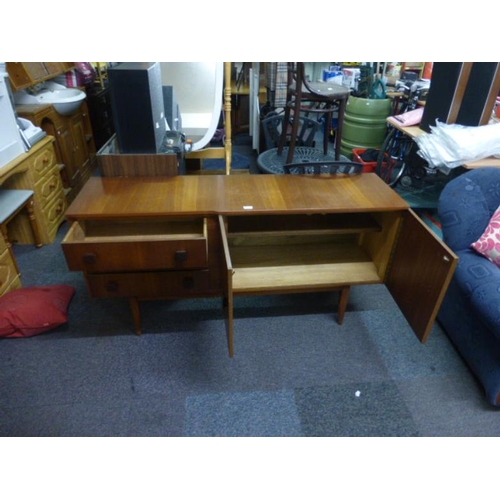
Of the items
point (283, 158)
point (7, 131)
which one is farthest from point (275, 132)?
point (7, 131)

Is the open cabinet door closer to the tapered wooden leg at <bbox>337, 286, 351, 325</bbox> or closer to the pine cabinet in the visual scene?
the tapered wooden leg at <bbox>337, 286, 351, 325</bbox>

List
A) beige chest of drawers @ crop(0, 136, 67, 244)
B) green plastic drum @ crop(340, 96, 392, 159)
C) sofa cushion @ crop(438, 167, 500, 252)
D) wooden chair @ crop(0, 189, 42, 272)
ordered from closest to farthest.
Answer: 1. sofa cushion @ crop(438, 167, 500, 252)
2. wooden chair @ crop(0, 189, 42, 272)
3. beige chest of drawers @ crop(0, 136, 67, 244)
4. green plastic drum @ crop(340, 96, 392, 159)

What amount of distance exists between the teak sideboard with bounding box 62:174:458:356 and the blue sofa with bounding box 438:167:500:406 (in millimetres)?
259

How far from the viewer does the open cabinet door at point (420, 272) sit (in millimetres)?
1093

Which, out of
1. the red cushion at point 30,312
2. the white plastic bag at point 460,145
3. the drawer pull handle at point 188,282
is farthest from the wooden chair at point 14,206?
the white plastic bag at point 460,145

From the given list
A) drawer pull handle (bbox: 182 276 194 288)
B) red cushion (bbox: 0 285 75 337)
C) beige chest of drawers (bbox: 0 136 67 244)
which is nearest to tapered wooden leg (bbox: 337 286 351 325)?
drawer pull handle (bbox: 182 276 194 288)

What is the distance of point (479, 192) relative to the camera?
1540 millimetres

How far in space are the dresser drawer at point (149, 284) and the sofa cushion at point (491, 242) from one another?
1090mm

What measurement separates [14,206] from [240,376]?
1.46 meters

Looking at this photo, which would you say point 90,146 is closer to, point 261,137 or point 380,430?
point 261,137

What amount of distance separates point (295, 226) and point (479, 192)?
811mm

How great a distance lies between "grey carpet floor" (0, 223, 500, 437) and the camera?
4.29 ft

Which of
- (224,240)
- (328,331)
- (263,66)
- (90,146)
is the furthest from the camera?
(263,66)
